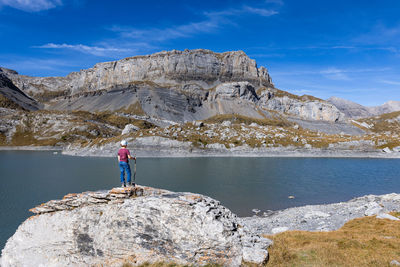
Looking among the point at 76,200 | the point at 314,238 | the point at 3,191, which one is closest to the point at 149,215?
the point at 76,200

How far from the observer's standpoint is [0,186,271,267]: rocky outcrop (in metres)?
14.2

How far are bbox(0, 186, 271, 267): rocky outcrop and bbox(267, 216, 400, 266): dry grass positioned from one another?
1389 millimetres

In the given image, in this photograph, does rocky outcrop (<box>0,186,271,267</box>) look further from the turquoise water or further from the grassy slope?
the turquoise water

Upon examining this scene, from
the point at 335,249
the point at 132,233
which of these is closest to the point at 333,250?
the point at 335,249

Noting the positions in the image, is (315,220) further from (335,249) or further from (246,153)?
(246,153)

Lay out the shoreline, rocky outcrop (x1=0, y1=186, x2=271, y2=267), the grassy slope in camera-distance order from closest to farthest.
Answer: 1. the grassy slope
2. rocky outcrop (x1=0, y1=186, x2=271, y2=267)
3. the shoreline

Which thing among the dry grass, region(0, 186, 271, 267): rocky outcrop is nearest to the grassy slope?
the dry grass

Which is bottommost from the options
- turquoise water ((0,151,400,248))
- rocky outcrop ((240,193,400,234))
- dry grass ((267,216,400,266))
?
turquoise water ((0,151,400,248))

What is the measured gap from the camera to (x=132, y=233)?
1519 cm

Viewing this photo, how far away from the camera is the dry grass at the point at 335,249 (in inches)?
545

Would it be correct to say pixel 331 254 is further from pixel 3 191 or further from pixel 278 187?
pixel 3 191

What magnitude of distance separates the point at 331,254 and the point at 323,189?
153 feet

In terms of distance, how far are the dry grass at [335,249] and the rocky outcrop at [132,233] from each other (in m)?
1.39

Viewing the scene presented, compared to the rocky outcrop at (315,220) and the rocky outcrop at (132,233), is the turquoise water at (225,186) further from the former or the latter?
the rocky outcrop at (132,233)
